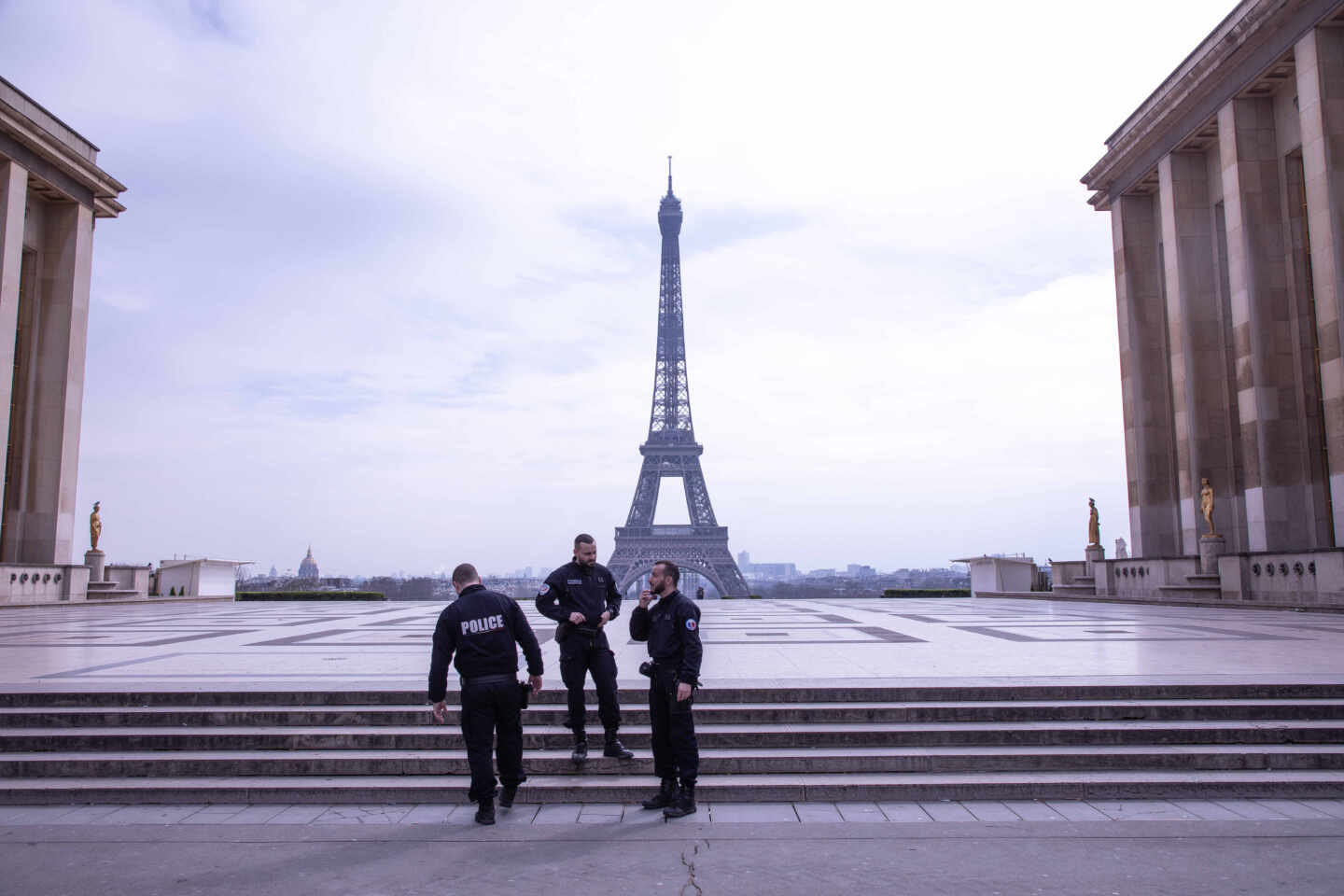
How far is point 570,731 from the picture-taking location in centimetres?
791

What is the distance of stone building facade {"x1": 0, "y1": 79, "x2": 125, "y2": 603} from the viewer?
28.9 m

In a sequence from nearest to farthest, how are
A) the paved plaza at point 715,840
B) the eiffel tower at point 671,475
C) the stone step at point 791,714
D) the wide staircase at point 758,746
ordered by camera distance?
the paved plaza at point 715,840, the wide staircase at point 758,746, the stone step at point 791,714, the eiffel tower at point 671,475

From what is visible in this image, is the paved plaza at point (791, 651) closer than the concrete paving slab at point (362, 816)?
No

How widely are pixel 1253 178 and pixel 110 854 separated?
3207 cm

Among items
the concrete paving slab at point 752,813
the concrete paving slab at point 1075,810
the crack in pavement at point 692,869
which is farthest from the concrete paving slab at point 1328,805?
the crack in pavement at point 692,869

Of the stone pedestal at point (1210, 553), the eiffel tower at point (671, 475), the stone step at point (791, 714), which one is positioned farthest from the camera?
the eiffel tower at point (671, 475)

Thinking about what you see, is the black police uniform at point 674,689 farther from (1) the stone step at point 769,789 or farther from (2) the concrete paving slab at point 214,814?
(2) the concrete paving slab at point 214,814

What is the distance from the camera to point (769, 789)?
6.91 metres

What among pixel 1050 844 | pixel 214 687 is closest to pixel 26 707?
pixel 214 687

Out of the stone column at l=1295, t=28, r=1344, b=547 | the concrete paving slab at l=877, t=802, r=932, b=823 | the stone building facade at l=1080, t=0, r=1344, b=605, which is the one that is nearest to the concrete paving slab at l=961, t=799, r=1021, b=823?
the concrete paving slab at l=877, t=802, r=932, b=823

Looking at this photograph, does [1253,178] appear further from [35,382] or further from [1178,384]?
[35,382]

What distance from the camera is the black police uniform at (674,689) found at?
6.55 meters

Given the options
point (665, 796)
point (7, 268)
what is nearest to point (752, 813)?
point (665, 796)

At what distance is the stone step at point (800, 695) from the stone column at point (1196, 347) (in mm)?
24814
